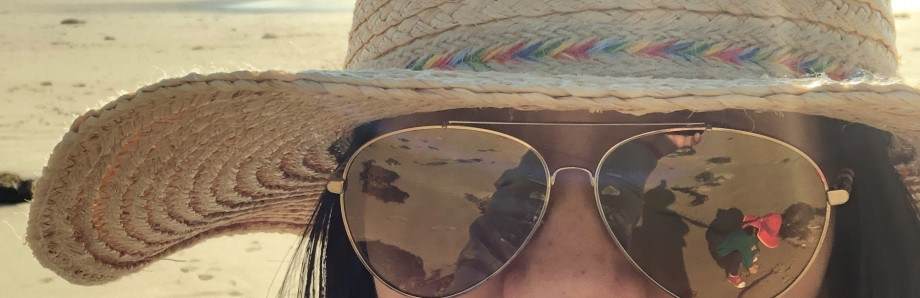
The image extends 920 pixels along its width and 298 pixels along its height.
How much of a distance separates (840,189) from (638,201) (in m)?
0.26

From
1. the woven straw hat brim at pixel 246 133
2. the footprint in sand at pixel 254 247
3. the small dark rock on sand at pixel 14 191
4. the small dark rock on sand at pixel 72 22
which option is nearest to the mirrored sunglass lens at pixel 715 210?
the woven straw hat brim at pixel 246 133

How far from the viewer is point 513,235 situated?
3.52ft

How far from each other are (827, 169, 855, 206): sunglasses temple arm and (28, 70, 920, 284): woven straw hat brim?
0.25 feet

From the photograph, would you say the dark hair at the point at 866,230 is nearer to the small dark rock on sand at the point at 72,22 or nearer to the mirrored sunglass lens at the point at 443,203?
the mirrored sunglass lens at the point at 443,203

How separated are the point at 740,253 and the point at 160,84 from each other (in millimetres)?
772

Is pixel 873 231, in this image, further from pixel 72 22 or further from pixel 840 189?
pixel 72 22

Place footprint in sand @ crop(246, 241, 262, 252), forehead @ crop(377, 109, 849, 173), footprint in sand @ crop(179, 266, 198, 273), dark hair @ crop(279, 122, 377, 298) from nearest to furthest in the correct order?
forehead @ crop(377, 109, 849, 173) < dark hair @ crop(279, 122, 377, 298) < footprint in sand @ crop(179, 266, 198, 273) < footprint in sand @ crop(246, 241, 262, 252)

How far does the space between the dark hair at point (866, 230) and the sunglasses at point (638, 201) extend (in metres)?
0.04

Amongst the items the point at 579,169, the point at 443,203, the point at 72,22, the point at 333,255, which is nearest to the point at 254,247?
the point at 333,255

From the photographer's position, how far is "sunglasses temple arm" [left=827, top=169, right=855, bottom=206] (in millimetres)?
1031

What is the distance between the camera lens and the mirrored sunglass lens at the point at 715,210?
1.00m

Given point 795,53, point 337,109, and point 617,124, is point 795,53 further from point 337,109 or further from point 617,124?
point 337,109

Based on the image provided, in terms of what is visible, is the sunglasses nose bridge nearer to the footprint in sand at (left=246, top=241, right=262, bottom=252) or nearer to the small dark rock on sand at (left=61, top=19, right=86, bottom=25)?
the footprint in sand at (left=246, top=241, right=262, bottom=252)

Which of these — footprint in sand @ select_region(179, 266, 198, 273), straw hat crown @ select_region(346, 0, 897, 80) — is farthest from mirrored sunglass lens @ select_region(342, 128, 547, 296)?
footprint in sand @ select_region(179, 266, 198, 273)
